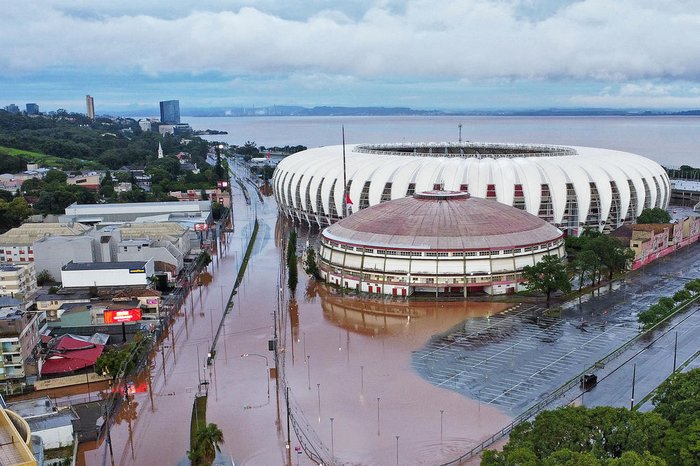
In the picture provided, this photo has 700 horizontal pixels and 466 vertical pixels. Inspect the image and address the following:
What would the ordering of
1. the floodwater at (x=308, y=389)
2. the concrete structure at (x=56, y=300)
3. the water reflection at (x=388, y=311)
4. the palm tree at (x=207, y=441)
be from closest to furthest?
1. the palm tree at (x=207, y=441)
2. the floodwater at (x=308, y=389)
3. the water reflection at (x=388, y=311)
4. the concrete structure at (x=56, y=300)

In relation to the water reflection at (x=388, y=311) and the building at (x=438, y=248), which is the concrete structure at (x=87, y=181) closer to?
the building at (x=438, y=248)

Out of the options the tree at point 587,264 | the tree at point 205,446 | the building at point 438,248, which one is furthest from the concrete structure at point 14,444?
the tree at point 587,264

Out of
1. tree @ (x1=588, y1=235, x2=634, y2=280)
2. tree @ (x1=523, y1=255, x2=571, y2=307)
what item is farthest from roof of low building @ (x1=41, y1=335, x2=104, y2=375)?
tree @ (x1=588, y1=235, x2=634, y2=280)

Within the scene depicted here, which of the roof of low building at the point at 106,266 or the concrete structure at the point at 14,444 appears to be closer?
the concrete structure at the point at 14,444

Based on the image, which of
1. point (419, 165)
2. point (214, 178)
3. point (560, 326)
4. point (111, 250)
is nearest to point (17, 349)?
point (111, 250)

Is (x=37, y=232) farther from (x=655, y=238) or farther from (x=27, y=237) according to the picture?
(x=655, y=238)

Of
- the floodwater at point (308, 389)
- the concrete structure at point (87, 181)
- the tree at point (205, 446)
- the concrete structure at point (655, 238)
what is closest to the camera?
the tree at point (205, 446)

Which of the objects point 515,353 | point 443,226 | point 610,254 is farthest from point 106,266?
point 610,254
